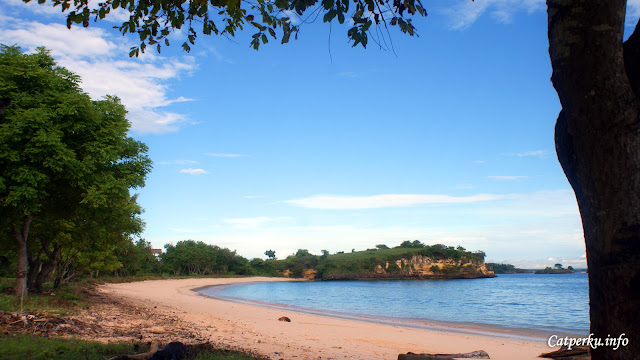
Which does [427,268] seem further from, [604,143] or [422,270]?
[604,143]

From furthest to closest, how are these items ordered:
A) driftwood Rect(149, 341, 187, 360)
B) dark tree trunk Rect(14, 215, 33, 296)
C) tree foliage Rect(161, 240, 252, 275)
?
tree foliage Rect(161, 240, 252, 275), dark tree trunk Rect(14, 215, 33, 296), driftwood Rect(149, 341, 187, 360)

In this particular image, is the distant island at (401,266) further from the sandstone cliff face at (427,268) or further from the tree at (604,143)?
the tree at (604,143)

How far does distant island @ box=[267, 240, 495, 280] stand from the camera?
124688 mm

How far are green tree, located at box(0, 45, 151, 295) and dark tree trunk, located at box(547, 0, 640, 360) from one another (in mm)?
14365

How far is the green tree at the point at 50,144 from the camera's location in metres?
12.9

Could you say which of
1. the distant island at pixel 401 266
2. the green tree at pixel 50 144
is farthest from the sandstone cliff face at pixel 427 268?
the green tree at pixel 50 144

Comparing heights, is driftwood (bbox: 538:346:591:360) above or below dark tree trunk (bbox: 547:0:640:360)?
below

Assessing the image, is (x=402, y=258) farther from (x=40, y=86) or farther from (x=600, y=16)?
(x=600, y=16)

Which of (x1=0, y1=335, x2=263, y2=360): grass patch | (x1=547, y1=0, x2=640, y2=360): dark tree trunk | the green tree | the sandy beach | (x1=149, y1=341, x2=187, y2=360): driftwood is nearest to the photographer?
(x1=547, y1=0, x2=640, y2=360): dark tree trunk

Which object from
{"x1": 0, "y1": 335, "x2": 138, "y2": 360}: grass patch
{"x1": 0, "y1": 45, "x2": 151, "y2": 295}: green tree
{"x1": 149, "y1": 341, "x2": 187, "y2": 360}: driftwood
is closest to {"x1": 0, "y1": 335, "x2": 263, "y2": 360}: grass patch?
{"x1": 0, "y1": 335, "x2": 138, "y2": 360}: grass patch

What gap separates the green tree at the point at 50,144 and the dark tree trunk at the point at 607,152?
14.4 m

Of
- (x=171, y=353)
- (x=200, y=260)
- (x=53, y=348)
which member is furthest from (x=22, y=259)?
(x=200, y=260)

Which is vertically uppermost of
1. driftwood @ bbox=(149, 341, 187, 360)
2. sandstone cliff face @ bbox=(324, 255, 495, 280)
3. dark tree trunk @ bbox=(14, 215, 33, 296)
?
dark tree trunk @ bbox=(14, 215, 33, 296)

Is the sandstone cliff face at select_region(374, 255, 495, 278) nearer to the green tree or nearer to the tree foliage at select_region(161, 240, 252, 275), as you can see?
the tree foliage at select_region(161, 240, 252, 275)
